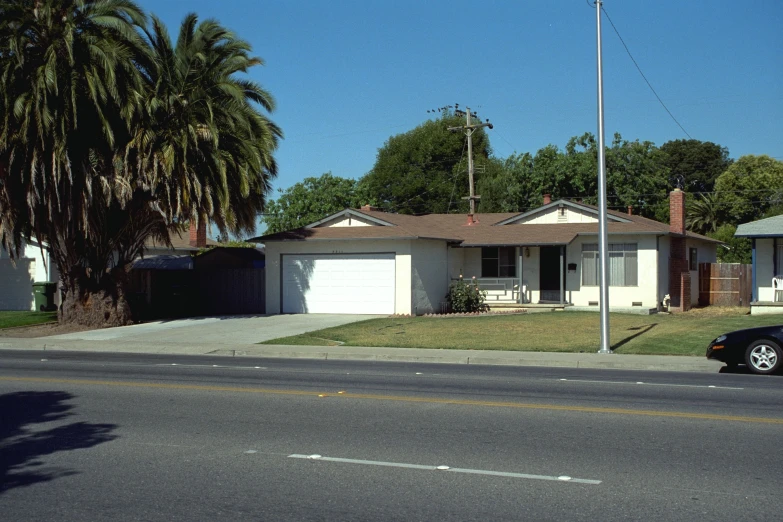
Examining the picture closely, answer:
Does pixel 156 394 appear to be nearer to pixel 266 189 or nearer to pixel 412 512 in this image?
pixel 412 512

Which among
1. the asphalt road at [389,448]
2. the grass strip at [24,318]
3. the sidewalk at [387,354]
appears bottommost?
the asphalt road at [389,448]

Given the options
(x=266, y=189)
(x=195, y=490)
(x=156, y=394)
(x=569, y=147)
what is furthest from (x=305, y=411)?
(x=569, y=147)

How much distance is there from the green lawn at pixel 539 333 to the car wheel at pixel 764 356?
310cm

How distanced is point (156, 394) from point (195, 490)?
5.58 metres

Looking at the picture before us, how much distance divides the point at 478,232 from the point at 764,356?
19256mm

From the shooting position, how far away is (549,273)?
3275cm

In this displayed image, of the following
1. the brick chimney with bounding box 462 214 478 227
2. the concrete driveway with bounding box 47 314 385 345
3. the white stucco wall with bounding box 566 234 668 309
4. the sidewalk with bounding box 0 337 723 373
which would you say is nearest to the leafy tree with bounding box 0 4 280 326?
the concrete driveway with bounding box 47 314 385 345

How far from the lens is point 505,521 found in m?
6.10

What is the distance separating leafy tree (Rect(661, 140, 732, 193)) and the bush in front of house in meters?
48.3

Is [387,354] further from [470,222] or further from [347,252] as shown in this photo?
[470,222]

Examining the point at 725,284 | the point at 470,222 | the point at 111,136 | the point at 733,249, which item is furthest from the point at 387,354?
the point at 733,249

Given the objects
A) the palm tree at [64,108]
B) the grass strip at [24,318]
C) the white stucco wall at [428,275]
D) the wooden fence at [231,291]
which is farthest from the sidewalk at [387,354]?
the wooden fence at [231,291]

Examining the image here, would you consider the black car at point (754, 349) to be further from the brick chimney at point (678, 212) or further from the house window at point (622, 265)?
the brick chimney at point (678, 212)

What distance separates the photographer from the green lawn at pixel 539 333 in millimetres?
19828
